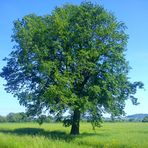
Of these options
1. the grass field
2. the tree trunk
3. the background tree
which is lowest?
the grass field

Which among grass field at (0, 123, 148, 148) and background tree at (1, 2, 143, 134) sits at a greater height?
background tree at (1, 2, 143, 134)

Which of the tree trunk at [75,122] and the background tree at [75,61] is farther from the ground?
the background tree at [75,61]

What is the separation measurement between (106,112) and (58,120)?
5.17 meters

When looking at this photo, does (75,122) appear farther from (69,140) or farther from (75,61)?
(69,140)

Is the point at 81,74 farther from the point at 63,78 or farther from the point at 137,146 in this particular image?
the point at 137,146

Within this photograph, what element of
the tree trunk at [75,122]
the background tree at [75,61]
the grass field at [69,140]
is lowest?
the grass field at [69,140]

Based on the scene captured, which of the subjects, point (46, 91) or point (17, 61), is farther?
point (17, 61)

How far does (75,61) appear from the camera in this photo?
1641 inches

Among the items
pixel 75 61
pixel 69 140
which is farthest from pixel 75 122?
pixel 69 140

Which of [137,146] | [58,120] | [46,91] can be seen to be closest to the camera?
[137,146]

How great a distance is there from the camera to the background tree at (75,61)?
1607 inches

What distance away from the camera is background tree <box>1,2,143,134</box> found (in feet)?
134

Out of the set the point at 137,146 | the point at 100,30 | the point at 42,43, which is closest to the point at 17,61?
the point at 42,43

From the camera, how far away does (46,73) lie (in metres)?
40.3
